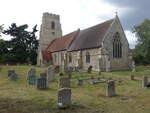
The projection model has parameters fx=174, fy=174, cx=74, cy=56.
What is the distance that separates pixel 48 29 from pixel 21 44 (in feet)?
28.7

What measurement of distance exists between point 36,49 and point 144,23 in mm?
29133

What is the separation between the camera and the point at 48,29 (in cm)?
4597

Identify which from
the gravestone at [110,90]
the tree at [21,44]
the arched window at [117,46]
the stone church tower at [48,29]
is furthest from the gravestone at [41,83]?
the tree at [21,44]

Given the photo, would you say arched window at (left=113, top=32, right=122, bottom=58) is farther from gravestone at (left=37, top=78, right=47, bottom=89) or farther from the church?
gravestone at (left=37, top=78, right=47, bottom=89)

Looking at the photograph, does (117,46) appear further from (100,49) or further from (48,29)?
A: (48,29)

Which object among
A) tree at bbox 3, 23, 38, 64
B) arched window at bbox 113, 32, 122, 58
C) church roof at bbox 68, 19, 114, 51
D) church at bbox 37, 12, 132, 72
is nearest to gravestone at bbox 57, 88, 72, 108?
church at bbox 37, 12, 132, 72

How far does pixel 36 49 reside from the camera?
162ft

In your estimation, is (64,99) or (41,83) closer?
(64,99)

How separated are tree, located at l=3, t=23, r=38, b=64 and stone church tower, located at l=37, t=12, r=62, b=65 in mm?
4448

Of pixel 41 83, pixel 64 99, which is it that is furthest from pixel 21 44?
pixel 64 99

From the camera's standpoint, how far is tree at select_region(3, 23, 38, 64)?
151 feet

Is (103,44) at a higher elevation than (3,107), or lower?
higher

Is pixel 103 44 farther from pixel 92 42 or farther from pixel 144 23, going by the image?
pixel 144 23

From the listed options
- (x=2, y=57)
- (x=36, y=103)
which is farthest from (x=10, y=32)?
(x=36, y=103)
